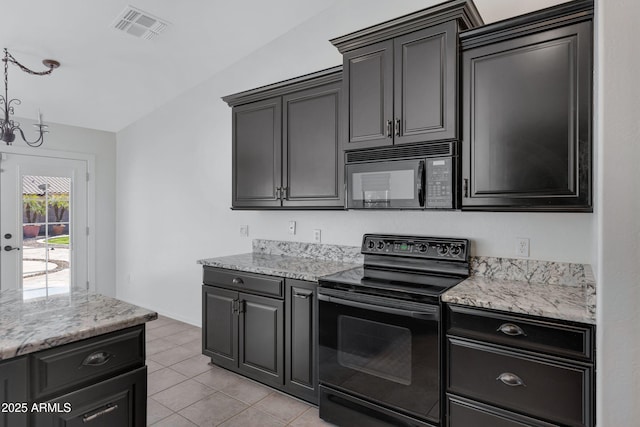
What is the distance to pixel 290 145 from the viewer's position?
2.96 m

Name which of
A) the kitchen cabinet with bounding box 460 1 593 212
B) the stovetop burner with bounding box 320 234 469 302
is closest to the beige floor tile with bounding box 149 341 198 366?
the stovetop burner with bounding box 320 234 469 302

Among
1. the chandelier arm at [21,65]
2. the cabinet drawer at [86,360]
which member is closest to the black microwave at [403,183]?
the cabinet drawer at [86,360]

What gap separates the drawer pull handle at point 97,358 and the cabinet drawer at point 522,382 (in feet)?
5.14

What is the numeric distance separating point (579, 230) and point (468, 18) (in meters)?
1.38

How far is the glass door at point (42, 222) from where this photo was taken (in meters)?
A: 4.27

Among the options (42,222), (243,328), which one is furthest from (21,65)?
(243,328)

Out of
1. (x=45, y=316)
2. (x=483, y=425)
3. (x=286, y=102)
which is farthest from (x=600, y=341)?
(x=286, y=102)

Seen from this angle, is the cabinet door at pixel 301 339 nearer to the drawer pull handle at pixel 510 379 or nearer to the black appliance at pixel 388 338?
the black appliance at pixel 388 338

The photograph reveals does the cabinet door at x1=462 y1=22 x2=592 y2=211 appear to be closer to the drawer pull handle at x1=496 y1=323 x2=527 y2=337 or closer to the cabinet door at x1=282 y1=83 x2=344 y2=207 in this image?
the drawer pull handle at x1=496 y1=323 x2=527 y2=337

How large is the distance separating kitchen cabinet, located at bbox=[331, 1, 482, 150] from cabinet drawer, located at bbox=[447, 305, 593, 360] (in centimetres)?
100

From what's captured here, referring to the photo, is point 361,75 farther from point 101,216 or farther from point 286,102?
point 101,216

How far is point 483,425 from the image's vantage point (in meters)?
1.78

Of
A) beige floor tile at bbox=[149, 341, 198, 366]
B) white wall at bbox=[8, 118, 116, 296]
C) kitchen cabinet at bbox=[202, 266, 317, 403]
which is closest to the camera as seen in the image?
kitchen cabinet at bbox=[202, 266, 317, 403]

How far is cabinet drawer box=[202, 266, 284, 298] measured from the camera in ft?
8.70
